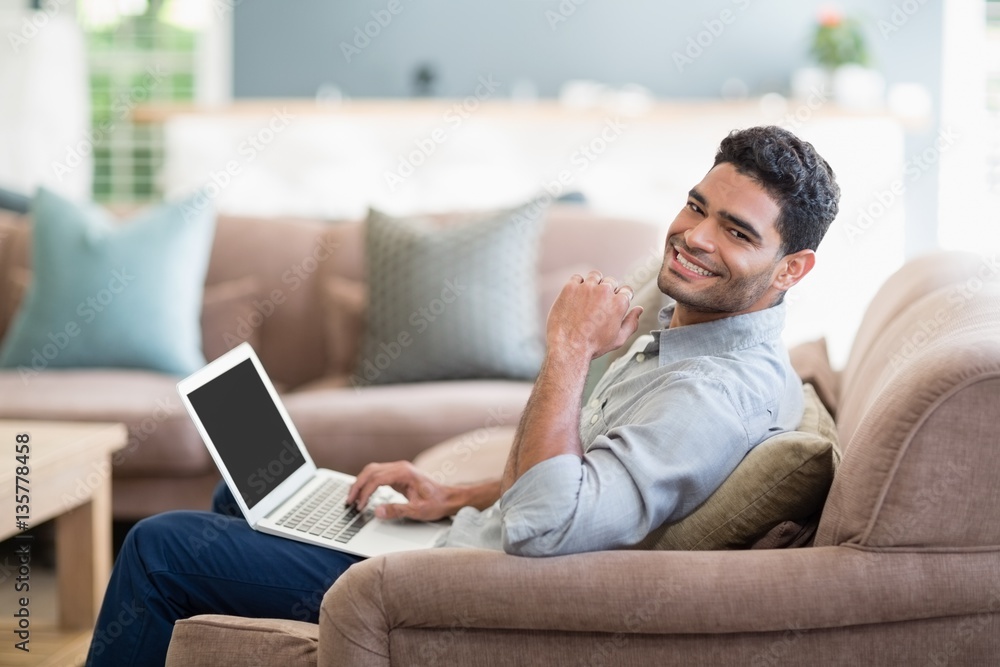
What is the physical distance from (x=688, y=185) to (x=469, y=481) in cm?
407

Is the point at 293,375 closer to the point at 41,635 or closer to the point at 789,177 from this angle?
the point at 41,635

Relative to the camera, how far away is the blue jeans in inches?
57.1

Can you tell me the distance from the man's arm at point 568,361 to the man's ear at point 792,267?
0.21 metres

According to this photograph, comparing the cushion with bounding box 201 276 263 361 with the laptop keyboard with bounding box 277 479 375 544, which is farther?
the cushion with bounding box 201 276 263 361

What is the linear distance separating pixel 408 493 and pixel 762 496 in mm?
633

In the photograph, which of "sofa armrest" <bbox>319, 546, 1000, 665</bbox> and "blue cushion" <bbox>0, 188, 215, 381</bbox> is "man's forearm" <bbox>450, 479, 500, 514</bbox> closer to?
"sofa armrest" <bbox>319, 546, 1000, 665</bbox>

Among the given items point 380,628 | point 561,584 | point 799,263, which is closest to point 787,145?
point 799,263

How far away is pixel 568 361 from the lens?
1311mm

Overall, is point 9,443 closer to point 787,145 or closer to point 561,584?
point 561,584

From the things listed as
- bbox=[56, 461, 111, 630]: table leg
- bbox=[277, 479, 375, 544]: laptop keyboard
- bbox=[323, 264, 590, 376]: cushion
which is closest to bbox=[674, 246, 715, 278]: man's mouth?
bbox=[277, 479, 375, 544]: laptop keyboard

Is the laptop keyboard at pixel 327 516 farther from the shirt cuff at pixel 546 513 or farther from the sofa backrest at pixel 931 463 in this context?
the sofa backrest at pixel 931 463

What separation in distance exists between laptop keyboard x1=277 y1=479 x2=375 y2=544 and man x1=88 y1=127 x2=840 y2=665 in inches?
2.1

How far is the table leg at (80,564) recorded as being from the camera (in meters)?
2.21

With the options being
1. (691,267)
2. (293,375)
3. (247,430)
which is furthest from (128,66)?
(691,267)
